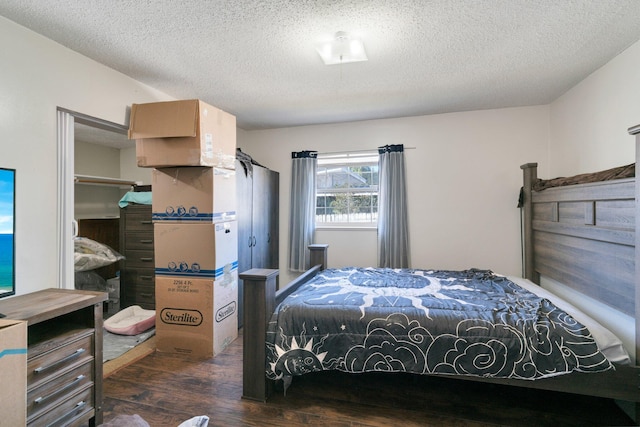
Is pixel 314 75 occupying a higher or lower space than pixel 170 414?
higher

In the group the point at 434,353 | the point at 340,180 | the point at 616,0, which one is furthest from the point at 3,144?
the point at 616,0

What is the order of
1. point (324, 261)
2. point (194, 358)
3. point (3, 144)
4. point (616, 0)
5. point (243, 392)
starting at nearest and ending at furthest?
point (616, 0) < point (3, 144) < point (243, 392) < point (194, 358) < point (324, 261)

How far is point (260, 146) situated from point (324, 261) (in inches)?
81.4

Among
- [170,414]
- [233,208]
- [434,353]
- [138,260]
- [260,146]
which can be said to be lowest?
[170,414]

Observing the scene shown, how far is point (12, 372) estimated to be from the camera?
1155 mm

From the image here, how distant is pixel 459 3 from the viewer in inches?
67.7

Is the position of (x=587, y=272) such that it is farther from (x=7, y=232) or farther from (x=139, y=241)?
(x=139, y=241)

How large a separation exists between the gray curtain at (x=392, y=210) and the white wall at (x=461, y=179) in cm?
13

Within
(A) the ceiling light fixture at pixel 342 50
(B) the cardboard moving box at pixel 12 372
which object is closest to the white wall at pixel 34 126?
(B) the cardboard moving box at pixel 12 372

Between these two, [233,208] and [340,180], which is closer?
[233,208]

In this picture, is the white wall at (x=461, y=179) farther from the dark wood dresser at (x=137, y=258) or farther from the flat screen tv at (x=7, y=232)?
the flat screen tv at (x=7, y=232)

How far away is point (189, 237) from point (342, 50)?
190cm

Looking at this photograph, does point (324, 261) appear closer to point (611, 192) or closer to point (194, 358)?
point (194, 358)

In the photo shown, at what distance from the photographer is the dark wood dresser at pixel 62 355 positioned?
144 cm
